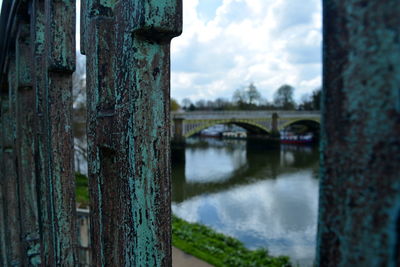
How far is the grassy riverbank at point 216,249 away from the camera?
203 inches

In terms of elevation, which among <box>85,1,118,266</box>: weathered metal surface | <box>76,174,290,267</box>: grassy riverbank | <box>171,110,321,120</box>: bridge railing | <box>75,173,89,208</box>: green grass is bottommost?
<box>76,174,290,267</box>: grassy riverbank

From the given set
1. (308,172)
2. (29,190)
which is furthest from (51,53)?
A: (308,172)

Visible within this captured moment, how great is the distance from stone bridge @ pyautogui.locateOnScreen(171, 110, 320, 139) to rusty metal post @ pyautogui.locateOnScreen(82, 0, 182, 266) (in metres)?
16.2

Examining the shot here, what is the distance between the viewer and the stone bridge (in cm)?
1761

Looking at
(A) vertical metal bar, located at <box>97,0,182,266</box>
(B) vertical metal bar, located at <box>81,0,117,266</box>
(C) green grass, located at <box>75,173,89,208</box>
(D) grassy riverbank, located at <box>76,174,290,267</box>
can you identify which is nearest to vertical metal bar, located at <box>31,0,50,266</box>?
(B) vertical metal bar, located at <box>81,0,117,266</box>

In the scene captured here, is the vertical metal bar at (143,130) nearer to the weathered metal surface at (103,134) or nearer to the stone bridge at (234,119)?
the weathered metal surface at (103,134)

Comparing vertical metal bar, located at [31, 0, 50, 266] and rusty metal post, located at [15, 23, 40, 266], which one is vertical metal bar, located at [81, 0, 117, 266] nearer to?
vertical metal bar, located at [31, 0, 50, 266]

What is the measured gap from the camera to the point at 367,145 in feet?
1.00

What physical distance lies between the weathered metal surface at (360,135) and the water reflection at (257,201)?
6191 mm

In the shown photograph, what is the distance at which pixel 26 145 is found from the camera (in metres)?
1.69

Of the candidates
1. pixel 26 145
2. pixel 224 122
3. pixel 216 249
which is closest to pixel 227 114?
pixel 224 122

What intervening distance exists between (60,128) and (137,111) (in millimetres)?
653

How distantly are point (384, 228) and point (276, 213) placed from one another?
921cm

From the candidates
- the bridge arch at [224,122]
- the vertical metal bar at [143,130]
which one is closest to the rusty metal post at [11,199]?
the vertical metal bar at [143,130]
